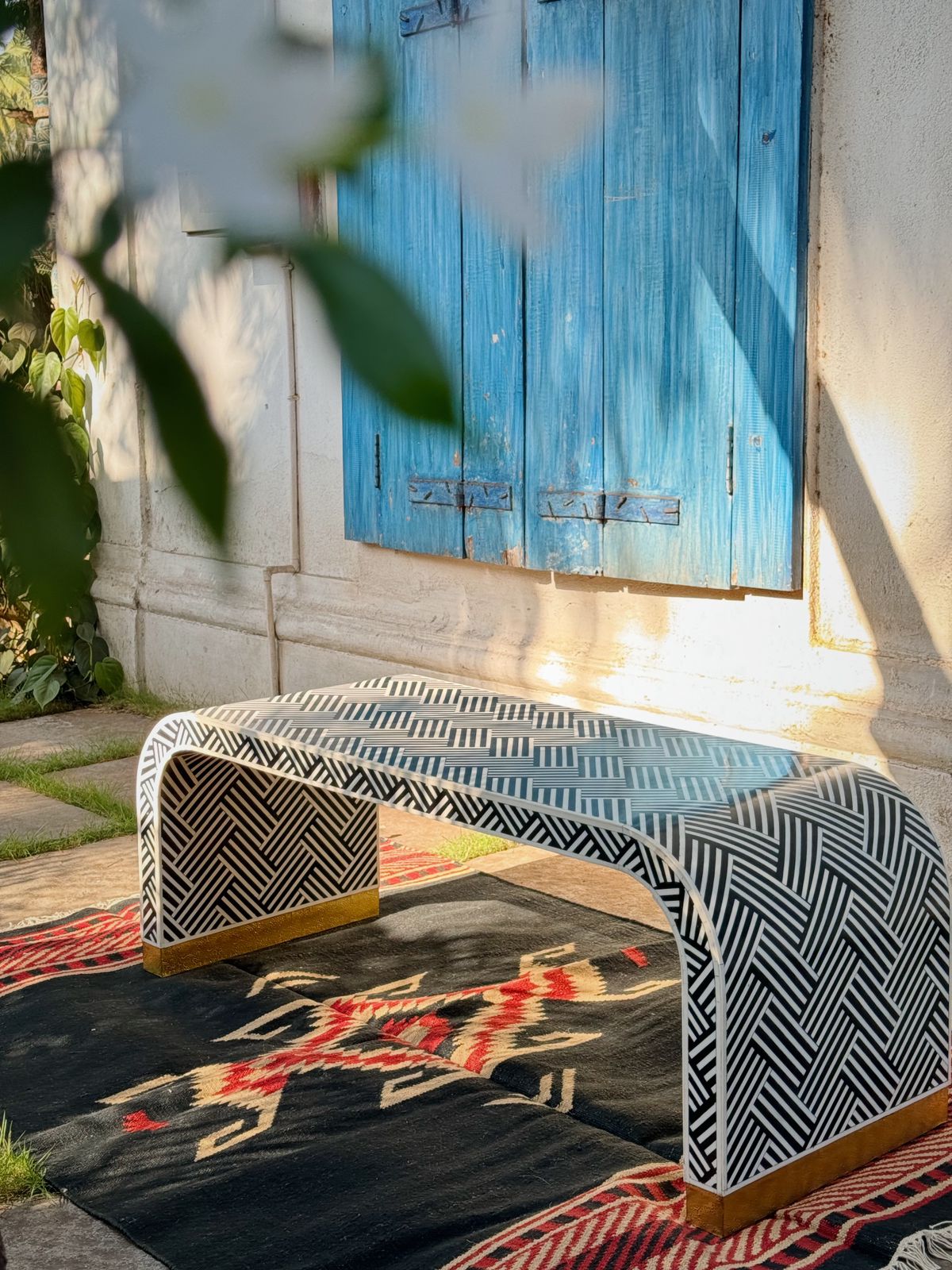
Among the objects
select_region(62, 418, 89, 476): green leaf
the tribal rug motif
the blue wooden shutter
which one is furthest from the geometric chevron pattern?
select_region(62, 418, 89, 476): green leaf

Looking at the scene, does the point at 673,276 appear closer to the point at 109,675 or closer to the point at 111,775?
the point at 111,775

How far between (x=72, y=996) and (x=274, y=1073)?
609 mm

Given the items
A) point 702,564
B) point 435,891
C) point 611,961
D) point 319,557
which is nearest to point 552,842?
point 611,961

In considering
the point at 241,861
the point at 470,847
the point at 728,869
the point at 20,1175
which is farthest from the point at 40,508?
the point at 470,847

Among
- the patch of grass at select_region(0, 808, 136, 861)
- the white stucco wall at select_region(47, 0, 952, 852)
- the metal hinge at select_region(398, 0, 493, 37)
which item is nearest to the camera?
the metal hinge at select_region(398, 0, 493, 37)

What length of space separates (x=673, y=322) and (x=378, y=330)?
3.75 metres

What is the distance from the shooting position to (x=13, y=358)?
351 mm

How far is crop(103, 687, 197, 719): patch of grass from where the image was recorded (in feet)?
19.7

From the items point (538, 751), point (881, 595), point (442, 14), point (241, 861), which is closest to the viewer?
point (442, 14)

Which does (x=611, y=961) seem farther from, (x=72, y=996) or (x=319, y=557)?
(x=319, y=557)

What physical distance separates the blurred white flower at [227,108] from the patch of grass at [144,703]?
5.69m

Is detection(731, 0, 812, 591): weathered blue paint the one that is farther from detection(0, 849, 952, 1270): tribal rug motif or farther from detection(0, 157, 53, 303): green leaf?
detection(0, 157, 53, 303): green leaf

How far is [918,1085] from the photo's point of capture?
2469mm

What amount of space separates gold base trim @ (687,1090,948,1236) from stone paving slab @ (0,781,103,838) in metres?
2.71
